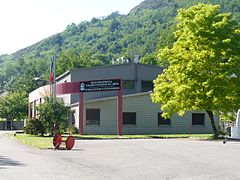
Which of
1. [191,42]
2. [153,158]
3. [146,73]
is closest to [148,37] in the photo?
[146,73]

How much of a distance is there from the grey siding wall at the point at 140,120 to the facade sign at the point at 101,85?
9.67 ft

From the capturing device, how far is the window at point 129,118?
4863 centimetres

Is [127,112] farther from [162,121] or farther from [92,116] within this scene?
[162,121]

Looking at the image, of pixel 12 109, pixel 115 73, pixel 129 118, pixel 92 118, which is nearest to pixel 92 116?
pixel 92 118

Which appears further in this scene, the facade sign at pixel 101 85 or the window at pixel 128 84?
the window at pixel 128 84

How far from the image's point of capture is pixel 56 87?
50094 millimetres

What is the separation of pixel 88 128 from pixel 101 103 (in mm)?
2727

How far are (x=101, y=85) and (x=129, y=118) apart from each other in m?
5.82

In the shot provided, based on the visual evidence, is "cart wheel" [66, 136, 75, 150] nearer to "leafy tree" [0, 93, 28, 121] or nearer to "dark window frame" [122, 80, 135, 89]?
"dark window frame" [122, 80, 135, 89]

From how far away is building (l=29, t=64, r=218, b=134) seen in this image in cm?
4794

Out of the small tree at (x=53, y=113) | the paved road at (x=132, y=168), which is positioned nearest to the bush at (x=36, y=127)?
the small tree at (x=53, y=113)

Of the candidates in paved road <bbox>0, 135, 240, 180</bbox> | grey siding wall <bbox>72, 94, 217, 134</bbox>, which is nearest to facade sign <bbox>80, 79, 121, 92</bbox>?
grey siding wall <bbox>72, 94, 217, 134</bbox>

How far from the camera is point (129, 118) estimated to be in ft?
160

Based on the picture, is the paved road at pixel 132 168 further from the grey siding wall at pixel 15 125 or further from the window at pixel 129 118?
the grey siding wall at pixel 15 125
